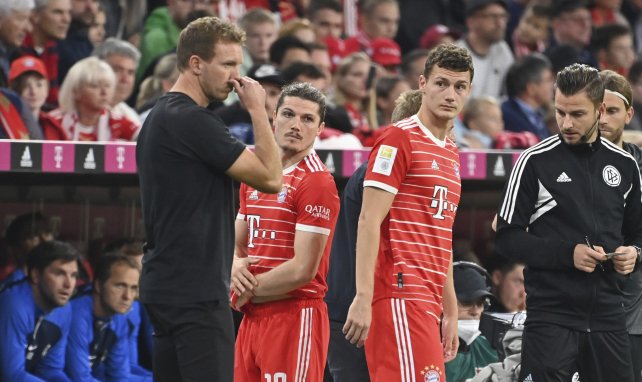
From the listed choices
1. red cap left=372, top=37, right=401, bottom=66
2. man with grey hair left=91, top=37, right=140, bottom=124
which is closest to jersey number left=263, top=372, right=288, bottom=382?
man with grey hair left=91, top=37, right=140, bottom=124

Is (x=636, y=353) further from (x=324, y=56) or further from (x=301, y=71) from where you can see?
(x=324, y=56)

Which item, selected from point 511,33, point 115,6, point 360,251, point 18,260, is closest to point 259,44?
point 115,6

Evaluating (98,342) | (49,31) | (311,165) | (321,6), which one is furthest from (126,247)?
(321,6)

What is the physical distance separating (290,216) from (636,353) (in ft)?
5.62

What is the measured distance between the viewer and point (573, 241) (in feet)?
18.2

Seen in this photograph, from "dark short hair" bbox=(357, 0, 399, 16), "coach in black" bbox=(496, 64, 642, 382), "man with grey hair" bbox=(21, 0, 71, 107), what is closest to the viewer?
"coach in black" bbox=(496, 64, 642, 382)

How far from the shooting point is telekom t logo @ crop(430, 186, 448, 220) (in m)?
5.55

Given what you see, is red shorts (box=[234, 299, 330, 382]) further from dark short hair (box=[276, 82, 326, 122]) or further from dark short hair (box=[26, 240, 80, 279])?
dark short hair (box=[26, 240, 80, 279])

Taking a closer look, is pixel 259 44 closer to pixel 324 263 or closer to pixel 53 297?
pixel 53 297

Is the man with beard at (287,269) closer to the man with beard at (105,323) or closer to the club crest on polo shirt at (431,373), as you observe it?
the club crest on polo shirt at (431,373)

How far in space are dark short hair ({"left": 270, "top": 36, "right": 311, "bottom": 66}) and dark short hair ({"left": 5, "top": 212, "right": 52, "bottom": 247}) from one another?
99.7 inches

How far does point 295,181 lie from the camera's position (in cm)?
596

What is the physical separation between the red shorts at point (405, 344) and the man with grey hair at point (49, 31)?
5414 millimetres

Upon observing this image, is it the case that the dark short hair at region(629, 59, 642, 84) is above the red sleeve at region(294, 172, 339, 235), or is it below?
above
